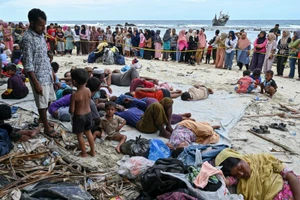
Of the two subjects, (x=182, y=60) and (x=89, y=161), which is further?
(x=182, y=60)

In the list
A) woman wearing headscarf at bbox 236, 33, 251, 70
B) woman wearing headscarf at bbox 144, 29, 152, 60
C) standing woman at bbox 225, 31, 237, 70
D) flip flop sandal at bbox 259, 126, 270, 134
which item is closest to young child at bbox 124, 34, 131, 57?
woman wearing headscarf at bbox 144, 29, 152, 60

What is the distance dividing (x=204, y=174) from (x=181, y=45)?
443 inches

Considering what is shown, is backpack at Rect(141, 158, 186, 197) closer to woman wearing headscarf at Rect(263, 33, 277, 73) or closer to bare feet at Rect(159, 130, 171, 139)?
bare feet at Rect(159, 130, 171, 139)

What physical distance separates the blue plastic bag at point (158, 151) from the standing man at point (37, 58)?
158 centimetres

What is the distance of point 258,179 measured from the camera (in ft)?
9.73

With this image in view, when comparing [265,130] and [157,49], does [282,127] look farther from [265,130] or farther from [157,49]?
[157,49]

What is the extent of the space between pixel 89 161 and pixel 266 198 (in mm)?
2076

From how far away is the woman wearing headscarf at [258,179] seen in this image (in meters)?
2.93

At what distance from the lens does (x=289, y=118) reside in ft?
19.1

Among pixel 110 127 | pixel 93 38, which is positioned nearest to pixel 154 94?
pixel 110 127

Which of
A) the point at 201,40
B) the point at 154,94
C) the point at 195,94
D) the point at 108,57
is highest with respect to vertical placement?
the point at 201,40

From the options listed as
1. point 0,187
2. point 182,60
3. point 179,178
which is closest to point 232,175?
point 179,178

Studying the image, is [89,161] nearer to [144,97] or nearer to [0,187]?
[0,187]

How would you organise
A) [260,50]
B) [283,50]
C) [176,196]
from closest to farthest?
1. [176,196]
2. [283,50]
3. [260,50]
